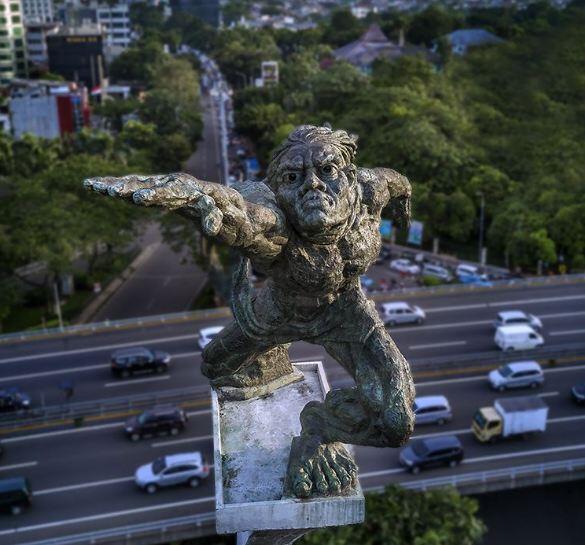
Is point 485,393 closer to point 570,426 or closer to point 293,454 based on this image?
point 570,426

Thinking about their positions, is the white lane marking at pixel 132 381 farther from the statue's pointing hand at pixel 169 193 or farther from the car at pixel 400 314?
the statue's pointing hand at pixel 169 193

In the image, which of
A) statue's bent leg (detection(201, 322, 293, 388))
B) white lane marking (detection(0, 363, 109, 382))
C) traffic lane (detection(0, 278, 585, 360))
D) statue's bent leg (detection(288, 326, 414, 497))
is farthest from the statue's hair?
traffic lane (detection(0, 278, 585, 360))

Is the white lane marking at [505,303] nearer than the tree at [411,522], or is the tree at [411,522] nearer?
the tree at [411,522]

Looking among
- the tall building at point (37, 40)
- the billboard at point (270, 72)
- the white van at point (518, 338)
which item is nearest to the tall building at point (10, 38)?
the tall building at point (37, 40)

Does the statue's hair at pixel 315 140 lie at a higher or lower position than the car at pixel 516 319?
higher

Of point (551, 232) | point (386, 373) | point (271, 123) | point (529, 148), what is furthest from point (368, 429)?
point (271, 123)

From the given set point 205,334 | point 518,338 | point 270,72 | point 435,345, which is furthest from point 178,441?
point 270,72
